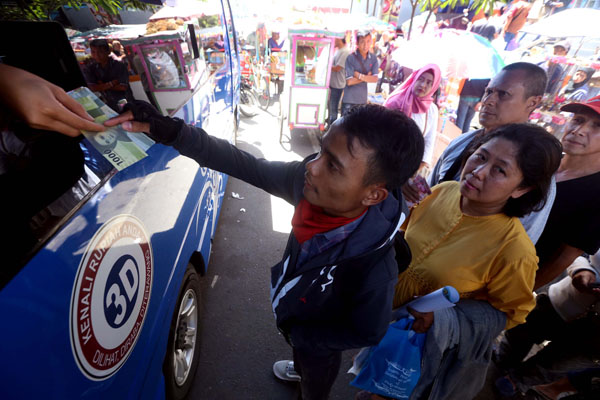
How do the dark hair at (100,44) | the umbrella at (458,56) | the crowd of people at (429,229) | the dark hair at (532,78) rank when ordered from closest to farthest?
1. the crowd of people at (429,229)
2. the dark hair at (100,44)
3. the dark hair at (532,78)
4. the umbrella at (458,56)

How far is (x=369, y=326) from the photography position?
3.66 feet

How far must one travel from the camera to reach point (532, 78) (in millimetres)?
2027

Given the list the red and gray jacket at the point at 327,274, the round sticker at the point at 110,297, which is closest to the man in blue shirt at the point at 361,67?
the red and gray jacket at the point at 327,274

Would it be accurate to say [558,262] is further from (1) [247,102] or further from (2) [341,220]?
(1) [247,102]

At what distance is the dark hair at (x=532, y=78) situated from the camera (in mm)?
2031

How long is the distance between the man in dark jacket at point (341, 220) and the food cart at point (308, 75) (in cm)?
404

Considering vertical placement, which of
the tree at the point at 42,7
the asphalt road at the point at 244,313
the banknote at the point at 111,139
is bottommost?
→ the asphalt road at the point at 244,313

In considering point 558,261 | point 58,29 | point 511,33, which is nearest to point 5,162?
point 58,29

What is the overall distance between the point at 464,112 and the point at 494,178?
14.8 ft

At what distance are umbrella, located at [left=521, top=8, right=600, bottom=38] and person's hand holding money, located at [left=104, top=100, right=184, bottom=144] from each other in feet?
24.5

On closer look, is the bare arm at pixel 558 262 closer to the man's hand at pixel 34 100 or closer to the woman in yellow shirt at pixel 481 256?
the woman in yellow shirt at pixel 481 256

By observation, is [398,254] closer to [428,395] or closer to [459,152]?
[428,395]

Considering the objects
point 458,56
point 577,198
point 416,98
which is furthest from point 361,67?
point 577,198

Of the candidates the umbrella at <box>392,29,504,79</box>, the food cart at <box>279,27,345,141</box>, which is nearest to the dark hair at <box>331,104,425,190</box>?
the umbrella at <box>392,29,504,79</box>
